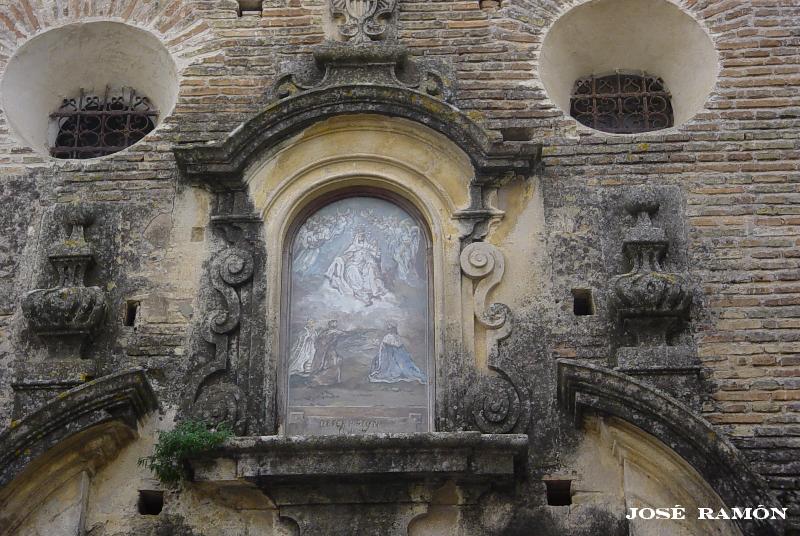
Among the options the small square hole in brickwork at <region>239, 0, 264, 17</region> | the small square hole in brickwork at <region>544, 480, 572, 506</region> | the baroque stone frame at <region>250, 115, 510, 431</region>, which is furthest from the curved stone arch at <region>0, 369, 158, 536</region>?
the small square hole in brickwork at <region>239, 0, 264, 17</region>

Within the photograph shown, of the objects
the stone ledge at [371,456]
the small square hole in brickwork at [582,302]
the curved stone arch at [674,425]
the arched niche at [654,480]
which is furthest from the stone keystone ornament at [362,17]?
the arched niche at [654,480]

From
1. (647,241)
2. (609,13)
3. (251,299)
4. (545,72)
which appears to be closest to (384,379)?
(251,299)

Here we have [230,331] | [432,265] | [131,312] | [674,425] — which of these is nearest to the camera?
[674,425]

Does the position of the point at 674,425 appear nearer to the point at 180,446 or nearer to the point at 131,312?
the point at 180,446

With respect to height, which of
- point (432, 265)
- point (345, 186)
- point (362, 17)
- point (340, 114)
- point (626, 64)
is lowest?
point (432, 265)

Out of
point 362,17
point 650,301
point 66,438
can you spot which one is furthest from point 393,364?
point 362,17

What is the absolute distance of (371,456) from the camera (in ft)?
27.8

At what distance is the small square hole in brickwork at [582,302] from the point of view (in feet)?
30.7

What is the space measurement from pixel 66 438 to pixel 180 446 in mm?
755

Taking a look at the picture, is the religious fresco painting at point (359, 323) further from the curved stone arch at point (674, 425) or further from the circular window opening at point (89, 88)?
the circular window opening at point (89, 88)

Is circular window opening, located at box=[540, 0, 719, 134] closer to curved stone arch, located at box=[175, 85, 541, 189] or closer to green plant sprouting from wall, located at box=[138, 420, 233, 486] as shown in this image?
curved stone arch, located at box=[175, 85, 541, 189]

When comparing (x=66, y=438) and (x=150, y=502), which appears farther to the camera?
(x=150, y=502)

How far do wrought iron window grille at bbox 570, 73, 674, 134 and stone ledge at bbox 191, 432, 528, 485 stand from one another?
308 centimetres

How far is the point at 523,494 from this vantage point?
343 inches
